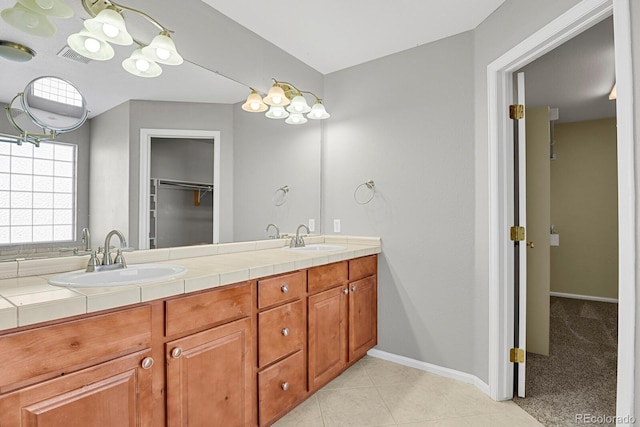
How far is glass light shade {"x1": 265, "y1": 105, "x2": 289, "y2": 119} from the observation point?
2502mm

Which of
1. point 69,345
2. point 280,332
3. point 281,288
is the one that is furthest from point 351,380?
point 69,345

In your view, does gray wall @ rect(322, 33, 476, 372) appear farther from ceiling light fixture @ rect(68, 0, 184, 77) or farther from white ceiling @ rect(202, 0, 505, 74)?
ceiling light fixture @ rect(68, 0, 184, 77)

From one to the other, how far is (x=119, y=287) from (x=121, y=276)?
0.42m

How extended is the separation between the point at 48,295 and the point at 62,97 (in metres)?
0.97

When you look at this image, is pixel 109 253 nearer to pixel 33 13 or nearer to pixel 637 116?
pixel 33 13

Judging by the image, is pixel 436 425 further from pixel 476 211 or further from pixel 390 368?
pixel 476 211

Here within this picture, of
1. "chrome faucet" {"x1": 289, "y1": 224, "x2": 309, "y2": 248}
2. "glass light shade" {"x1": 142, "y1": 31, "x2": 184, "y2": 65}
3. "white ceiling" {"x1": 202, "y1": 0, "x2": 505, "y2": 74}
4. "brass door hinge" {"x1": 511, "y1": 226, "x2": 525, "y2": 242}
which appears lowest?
"chrome faucet" {"x1": 289, "y1": 224, "x2": 309, "y2": 248}

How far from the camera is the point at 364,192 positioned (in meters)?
2.76

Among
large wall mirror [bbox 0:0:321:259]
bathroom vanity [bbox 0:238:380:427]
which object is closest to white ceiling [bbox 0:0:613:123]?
large wall mirror [bbox 0:0:321:259]

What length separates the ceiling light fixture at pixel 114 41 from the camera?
142 centimetres

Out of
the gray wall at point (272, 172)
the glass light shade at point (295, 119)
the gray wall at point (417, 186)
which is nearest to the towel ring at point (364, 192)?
the gray wall at point (417, 186)

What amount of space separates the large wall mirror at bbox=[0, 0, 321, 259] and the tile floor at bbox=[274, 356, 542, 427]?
117 centimetres

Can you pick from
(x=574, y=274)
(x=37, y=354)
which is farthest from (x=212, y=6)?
(x=574, y=274)

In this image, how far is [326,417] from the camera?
1.88 m
